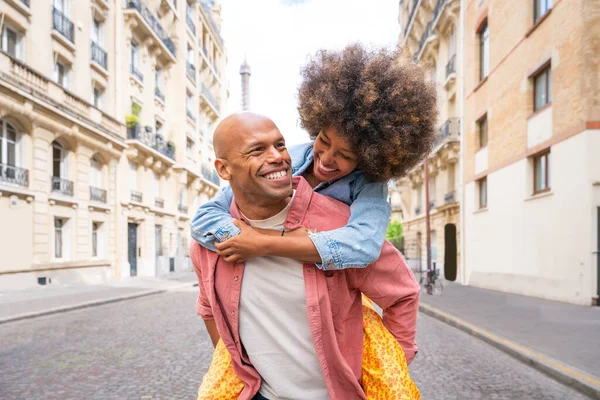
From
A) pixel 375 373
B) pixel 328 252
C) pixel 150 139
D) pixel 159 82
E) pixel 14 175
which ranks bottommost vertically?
pixel 375 373

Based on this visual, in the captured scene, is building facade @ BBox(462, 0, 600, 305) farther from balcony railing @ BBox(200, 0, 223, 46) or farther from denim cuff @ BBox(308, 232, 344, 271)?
balcony railing @ BBox(200, 0, 223, 46)

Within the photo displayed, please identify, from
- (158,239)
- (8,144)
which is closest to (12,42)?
(8,144)

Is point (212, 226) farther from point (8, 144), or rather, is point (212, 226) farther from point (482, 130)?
point (482, 130)

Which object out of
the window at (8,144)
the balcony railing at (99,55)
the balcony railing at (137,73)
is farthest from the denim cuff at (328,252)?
the balcony railing at (137,73)

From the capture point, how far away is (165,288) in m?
19.0

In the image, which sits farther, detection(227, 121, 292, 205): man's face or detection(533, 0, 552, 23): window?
detection(533, 0, 552, 23): window

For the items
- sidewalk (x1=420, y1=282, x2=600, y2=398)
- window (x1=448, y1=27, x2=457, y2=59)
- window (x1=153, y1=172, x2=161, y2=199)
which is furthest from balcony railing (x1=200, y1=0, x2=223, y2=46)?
sidewalk (x1=420, y1=282, x2=600, y2=398)

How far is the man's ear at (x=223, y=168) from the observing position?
155 cm

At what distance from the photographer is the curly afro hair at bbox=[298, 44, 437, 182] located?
4.90 feet

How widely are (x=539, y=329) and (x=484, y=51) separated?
14963mm

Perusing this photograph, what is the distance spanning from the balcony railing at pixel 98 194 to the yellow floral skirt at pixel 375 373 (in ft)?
75.0

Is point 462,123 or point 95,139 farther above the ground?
point 462,123

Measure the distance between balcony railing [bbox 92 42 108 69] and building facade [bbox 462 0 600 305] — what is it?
1674 cm

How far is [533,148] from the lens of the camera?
1521 cm
